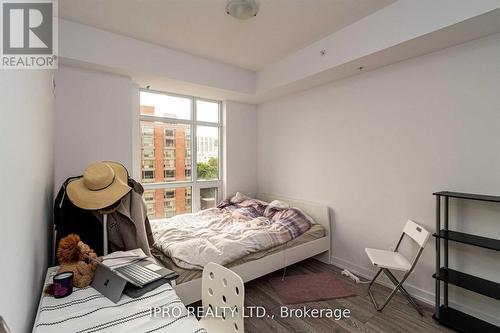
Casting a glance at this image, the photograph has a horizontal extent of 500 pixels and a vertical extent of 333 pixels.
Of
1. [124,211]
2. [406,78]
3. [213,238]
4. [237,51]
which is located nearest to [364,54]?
[406,78]

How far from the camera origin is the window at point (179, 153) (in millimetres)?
3465

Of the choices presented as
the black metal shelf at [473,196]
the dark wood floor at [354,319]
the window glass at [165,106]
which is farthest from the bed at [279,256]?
the window glass at [165,106]

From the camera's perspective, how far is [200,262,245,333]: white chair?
4.09 ft

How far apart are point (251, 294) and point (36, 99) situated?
96.0 inches

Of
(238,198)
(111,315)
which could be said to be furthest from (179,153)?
(111,315)

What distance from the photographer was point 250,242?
8.16ft

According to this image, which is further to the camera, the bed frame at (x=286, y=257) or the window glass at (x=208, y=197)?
the window glass at (x=208, y=197)

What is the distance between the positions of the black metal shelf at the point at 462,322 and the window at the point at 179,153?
316cm

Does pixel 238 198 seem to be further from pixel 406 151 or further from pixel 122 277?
pixel 122 277

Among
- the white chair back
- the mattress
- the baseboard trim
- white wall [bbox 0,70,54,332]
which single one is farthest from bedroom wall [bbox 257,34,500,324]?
white wall [bbox 0,70,54,332]

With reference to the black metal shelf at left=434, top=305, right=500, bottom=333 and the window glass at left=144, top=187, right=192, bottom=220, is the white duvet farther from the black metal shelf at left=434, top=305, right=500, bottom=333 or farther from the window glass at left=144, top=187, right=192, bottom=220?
the black metal shelf at left=434, top=305, right=500, bottom=333

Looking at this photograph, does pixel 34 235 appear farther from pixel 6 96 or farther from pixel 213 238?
pixel 213 238

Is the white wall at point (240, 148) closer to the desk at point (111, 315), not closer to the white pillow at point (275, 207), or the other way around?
the white pillow at point (275, 207)

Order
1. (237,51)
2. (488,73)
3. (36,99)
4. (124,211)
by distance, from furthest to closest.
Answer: (237,51) < (488,73) < (124,211) < (36,99)
